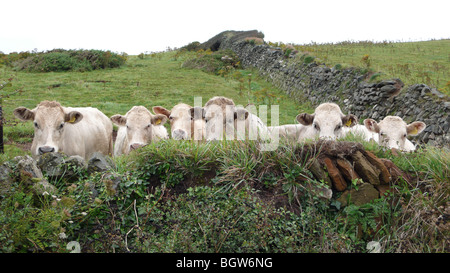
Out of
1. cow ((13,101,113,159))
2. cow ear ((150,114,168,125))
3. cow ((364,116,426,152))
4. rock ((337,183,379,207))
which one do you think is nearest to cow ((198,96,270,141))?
cow ear ((150,114,168,125))

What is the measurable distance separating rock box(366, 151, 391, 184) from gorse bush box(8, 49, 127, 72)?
81.5ft

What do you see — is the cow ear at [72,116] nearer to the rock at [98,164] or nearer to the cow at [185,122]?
the cow at [185,122]

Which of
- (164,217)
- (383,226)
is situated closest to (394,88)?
(383,226)

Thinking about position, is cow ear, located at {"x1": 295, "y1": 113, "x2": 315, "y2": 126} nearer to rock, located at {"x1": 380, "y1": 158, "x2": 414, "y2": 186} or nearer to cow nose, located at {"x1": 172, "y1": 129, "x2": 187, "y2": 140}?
cow nose, located at {"x1": 172, "y1": 129, "x2": 187, "y2": 140}

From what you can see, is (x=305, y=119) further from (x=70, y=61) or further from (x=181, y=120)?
(x=70, y=61)

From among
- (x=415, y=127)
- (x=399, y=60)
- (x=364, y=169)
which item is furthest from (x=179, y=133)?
(x=399, y=60)

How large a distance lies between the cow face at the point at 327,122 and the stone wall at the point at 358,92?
206 centimetres

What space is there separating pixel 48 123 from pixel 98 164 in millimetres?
2729

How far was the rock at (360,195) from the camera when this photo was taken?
4682 millimetres

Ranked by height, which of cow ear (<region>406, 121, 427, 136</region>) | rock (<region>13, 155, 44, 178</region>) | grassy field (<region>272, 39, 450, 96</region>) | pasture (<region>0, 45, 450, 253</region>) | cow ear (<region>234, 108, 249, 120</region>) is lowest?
pasture (<region>0, 45, 450, 253</region>)

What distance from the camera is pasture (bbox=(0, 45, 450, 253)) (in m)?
4.05

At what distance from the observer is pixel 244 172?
15.8ft
